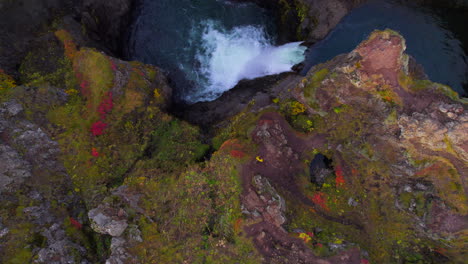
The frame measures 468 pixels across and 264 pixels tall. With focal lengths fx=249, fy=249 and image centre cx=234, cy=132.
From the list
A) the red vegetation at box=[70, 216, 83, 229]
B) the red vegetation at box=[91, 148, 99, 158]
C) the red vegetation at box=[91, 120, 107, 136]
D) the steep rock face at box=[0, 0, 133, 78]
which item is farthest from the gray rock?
the steep rock face at box=[0, 0, 133, 78]

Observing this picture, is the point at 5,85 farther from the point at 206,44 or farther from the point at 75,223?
the point at 206,44

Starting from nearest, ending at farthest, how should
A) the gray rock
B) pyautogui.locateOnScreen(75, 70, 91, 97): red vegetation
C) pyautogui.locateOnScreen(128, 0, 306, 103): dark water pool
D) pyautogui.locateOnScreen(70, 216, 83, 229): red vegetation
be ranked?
the gray rock → pyautogui.locateOnScreen(70, 216, 83, 229): red vegetation → pyautogui.locateOnScreen(75, 70, 91, 97): red vegetation → pyautogui.locateOnScreen(128, 0, 306, 103): dark water pool

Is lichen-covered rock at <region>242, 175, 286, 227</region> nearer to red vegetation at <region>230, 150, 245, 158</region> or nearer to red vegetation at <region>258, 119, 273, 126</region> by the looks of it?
red vegetation at <region>230, 150, 245, 158</region>

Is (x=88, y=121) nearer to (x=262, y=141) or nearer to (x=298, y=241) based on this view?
(x=262, y=141)

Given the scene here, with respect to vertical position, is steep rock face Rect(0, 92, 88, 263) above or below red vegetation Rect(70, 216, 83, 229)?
above

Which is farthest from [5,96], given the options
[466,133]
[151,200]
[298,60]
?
[466,133]

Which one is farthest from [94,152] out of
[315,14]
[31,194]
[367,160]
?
[315,14]

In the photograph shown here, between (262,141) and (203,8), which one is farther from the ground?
(203,8)
